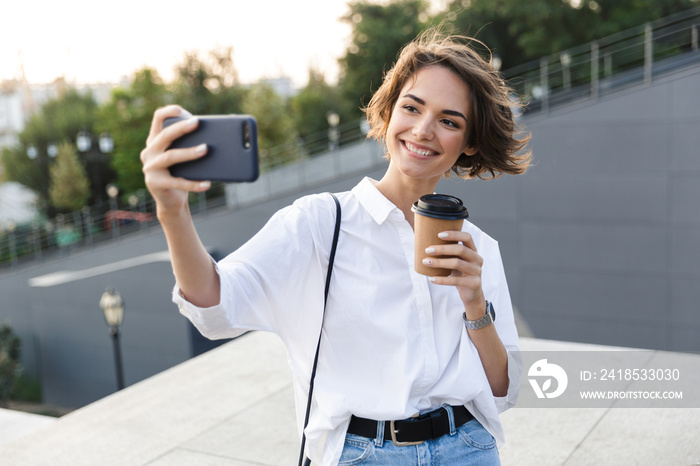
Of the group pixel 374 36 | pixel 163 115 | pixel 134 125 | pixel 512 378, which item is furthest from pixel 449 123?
pixel 134 125

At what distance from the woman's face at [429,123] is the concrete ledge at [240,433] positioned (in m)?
2.23

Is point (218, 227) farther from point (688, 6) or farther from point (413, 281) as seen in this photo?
point (688, 6)

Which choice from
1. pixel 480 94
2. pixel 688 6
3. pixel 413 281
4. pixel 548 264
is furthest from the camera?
pixel 688 6

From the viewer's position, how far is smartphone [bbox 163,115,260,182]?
3.09ft

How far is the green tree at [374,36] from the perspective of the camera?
25.8 m

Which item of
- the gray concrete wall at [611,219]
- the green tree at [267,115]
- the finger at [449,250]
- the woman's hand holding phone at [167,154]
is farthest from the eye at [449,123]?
the green tree at [267,115]

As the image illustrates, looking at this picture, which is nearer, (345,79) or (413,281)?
(413,281)

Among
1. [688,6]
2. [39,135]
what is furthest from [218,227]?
[39,135]

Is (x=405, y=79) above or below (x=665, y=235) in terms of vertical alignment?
above

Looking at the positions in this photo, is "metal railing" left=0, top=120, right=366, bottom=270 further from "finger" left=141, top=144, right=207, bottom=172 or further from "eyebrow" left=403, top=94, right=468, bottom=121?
"finger" left=141, top=144, right=207, bottom=172

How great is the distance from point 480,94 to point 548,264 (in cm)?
1066

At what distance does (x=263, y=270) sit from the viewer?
4.40 feet

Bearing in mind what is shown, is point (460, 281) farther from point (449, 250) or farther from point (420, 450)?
point (420, 450)

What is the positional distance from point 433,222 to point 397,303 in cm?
24
